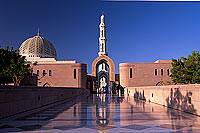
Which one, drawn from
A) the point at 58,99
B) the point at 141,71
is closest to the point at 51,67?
the point at 141,71

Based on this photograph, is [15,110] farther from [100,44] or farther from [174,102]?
[100,44]

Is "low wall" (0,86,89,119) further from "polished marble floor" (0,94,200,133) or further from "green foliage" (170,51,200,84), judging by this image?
"green foliage" (170,51,200,84)

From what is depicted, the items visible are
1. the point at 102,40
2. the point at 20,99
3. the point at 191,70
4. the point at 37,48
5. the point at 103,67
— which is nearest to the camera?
the point at 20,99

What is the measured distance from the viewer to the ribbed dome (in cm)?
7444

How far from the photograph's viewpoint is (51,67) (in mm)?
44906

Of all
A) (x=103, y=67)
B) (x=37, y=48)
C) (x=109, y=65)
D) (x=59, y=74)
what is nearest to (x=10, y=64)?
(x=59, y=74)

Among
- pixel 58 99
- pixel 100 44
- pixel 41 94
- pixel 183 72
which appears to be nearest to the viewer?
pixel 41 94

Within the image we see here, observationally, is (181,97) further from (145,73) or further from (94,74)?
(94,74)

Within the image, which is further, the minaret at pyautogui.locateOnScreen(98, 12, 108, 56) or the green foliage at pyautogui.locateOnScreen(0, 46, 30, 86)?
the minaret at pyautogui.locateOnScreen(98, 12, 108, 56)

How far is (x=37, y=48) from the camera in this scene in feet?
247

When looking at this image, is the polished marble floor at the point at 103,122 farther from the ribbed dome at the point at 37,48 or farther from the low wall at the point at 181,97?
the ribbed dome at the point at 37,48

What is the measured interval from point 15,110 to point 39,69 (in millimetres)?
38997

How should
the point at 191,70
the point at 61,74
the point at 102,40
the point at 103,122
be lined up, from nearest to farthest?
1. the point at 103,122
2. the point at 191,70
3. the point at 61,74
4. the point at 102,40

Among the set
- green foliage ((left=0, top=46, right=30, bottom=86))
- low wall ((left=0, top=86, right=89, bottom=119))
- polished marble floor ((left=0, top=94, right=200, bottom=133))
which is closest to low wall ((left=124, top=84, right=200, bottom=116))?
polished marble floor ((left=0, top=94, right=200, bottom=133))
